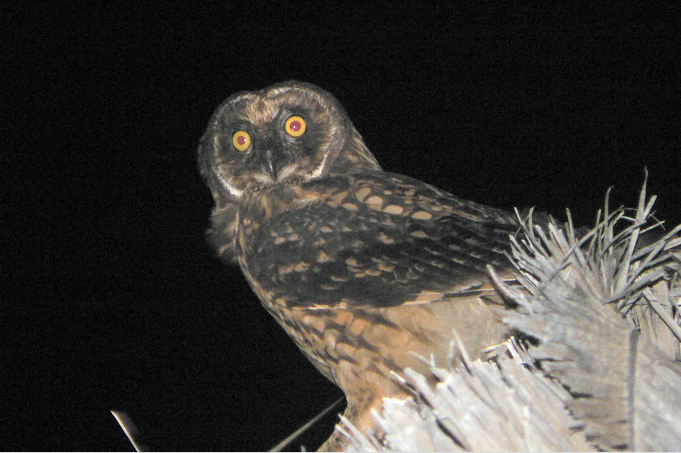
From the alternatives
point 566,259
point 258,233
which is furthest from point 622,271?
point 258,233

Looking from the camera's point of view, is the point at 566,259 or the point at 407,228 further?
the point at 407,228

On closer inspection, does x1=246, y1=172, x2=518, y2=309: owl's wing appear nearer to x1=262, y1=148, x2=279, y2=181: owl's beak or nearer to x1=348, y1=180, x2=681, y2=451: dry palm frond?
x1=262, y1=148, x2=279, y2=181: owl's beak

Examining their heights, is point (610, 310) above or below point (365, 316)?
above

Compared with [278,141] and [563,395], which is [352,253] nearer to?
[278,141]

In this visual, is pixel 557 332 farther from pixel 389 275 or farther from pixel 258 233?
pixel 258 233

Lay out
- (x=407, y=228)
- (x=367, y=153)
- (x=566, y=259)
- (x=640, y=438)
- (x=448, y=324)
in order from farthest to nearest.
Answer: (x=367, y=153), (x=407, y=228), (x=448, y=324), (x=566, y=259), (x=640, y=438)

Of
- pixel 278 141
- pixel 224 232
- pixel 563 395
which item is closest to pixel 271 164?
pixel 278 141

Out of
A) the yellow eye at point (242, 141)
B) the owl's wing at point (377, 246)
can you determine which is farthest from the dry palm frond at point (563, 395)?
the yellow eye at point (242, 141)
